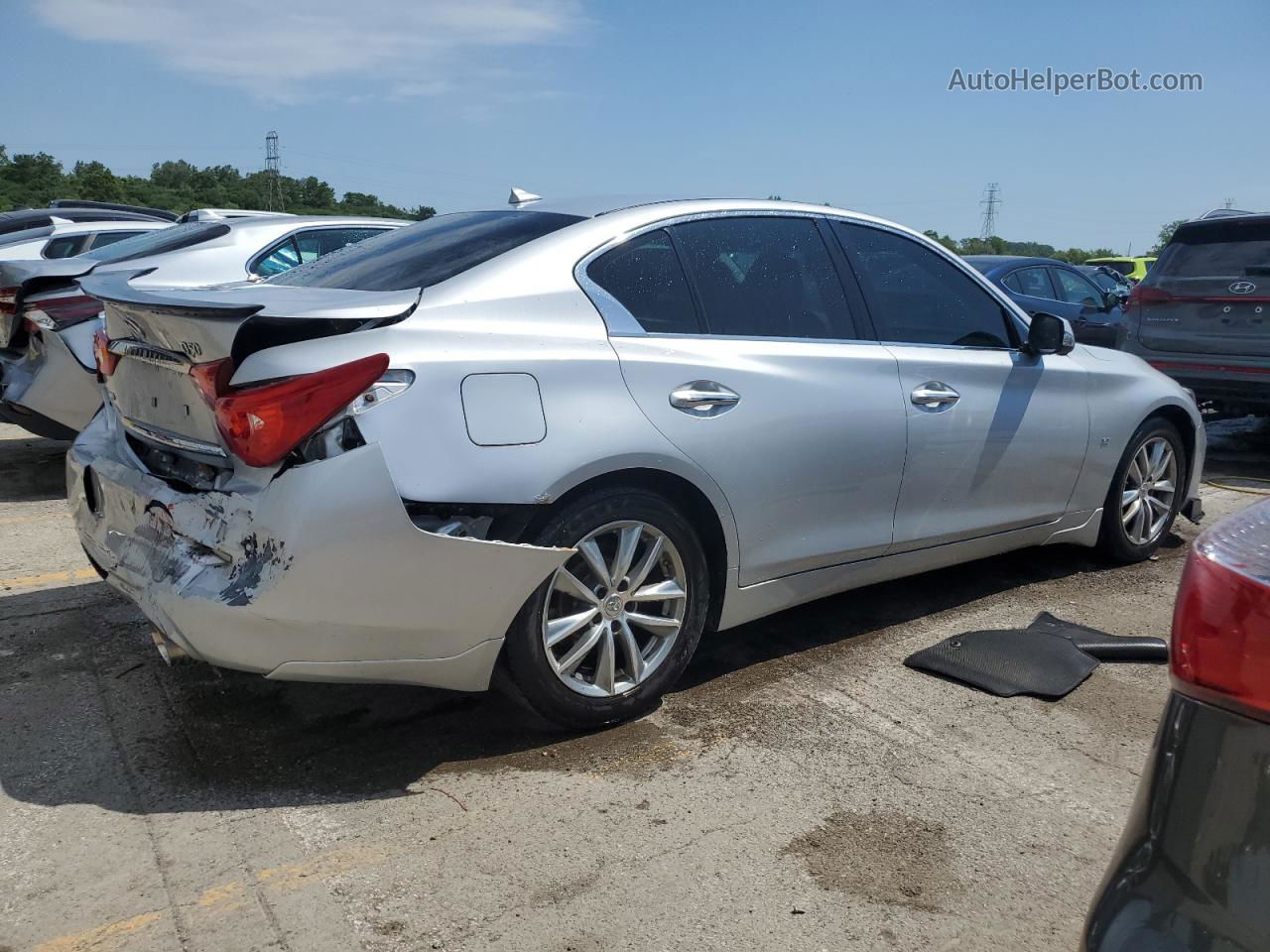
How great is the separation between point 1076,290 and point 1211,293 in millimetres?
4588

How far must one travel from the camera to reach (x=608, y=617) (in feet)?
11.4

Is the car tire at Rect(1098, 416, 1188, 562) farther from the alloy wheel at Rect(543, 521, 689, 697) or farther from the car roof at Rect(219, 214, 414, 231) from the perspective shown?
the car roof at Rect(219, 214, 414, 231)

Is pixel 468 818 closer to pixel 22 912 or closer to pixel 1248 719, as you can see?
pixel 22 912

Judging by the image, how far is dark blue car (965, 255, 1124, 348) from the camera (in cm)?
1181

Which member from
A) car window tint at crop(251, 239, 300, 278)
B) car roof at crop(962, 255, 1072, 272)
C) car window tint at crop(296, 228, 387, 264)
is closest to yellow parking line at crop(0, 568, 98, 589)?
car window tint at crop(251, 239, 300, 278)

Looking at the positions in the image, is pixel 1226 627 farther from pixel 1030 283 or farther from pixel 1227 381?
pixel 1030 283

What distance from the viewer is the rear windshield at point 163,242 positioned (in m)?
6.93

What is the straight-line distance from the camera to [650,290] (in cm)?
368

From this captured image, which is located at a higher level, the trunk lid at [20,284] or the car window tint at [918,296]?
the car window tint at [918,296]

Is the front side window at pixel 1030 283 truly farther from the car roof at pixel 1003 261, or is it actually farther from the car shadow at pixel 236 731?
the car shadow at pixel 236 731

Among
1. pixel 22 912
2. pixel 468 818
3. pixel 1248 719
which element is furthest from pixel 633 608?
pixel 1248 719

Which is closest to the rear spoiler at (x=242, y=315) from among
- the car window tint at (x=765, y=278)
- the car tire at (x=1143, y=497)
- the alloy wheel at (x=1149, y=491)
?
the car window tint at (x=765, y=278)

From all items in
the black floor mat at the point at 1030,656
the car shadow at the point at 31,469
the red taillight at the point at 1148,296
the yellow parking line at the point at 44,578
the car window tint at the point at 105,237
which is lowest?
the car shadow at the point at 31,469

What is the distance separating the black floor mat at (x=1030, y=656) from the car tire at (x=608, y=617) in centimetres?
103
